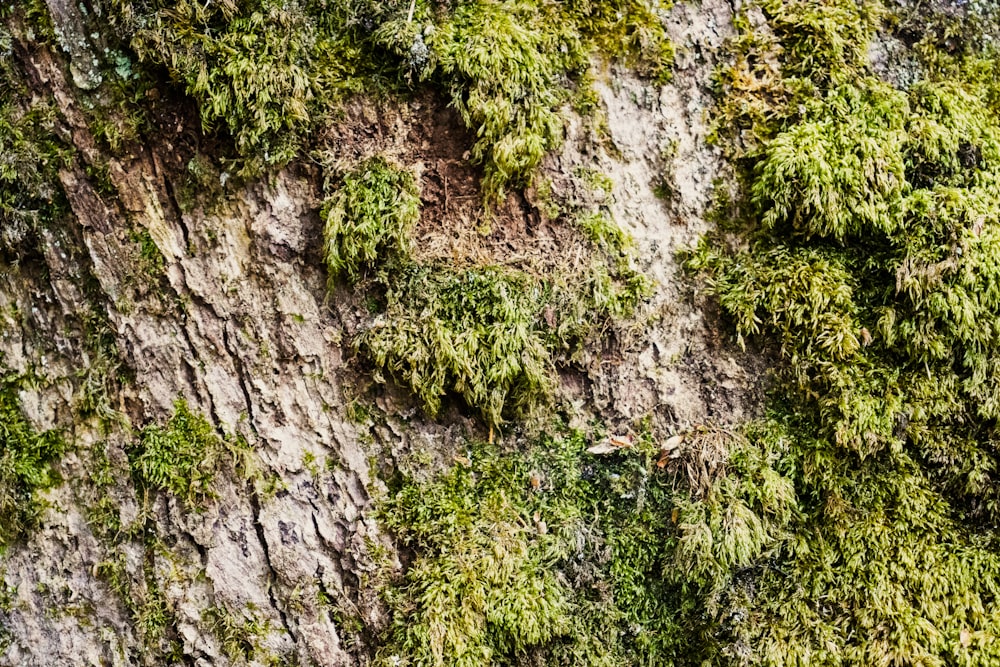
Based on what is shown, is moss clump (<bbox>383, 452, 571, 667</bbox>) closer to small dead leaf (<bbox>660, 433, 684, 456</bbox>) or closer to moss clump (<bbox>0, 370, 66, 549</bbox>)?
small dead leaf (<bbox>660, 433, 684, 456</bbox>)

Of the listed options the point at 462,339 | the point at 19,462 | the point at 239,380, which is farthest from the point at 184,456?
the point at 462,339

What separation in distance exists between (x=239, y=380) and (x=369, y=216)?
969 millimetres

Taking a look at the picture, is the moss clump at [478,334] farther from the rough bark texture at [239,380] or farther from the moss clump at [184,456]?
the moss clump at [184,456]

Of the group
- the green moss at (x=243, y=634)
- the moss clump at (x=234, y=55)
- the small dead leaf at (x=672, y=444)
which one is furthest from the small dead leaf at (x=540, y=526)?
the moss clump at (x=234, y=55)

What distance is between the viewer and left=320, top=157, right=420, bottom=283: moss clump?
114 inches

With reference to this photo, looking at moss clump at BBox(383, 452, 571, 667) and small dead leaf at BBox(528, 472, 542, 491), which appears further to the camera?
small dead leaf at BBox(528, 472, 542, 491)

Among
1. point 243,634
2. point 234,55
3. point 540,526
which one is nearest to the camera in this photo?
point 234,55

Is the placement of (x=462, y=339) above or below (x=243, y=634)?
above

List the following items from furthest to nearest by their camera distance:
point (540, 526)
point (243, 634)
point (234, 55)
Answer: point (540, 526), point (243, 634), point (234, 55)

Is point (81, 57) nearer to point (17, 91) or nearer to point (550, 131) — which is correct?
point (17, 91)

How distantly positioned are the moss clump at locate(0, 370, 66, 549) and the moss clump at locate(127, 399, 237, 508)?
49 cm

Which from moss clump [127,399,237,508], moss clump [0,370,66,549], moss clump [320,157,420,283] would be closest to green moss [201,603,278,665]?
moss clump [127,399,237,508]

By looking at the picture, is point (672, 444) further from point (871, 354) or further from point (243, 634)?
point (243, 634)

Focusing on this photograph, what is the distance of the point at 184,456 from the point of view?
3010 millimetres
